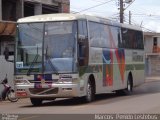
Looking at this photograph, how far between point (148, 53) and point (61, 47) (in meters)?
55.6

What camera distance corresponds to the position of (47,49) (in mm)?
20266

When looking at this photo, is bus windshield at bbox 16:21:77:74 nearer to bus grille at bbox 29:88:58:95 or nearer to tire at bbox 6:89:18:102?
bus grille at bbox 29:88:58:95

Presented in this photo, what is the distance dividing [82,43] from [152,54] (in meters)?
54.6

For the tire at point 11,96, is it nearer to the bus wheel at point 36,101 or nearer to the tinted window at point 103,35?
the bus wheel at point 36,101

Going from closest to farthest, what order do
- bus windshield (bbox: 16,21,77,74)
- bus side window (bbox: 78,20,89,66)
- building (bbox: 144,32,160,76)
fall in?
bus windshield (bbox: 16,21,77,74)
bus side window (bbox: 78,20,89,66)
building (bbox: 144,32,160,76)

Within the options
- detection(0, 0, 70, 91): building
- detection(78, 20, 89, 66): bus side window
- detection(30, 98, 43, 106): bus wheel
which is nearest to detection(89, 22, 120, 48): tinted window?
detection(78, 20, 89, 66): bus side window

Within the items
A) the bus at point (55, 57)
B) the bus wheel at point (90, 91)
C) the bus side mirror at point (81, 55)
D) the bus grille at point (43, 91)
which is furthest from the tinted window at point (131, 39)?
the bus grille at point (43, 91)

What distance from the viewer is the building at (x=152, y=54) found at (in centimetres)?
7438

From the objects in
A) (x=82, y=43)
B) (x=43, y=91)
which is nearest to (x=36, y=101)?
(x=43, y=91)

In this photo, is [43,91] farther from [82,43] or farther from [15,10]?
[15,10]

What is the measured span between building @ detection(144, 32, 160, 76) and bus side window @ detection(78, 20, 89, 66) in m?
53.1

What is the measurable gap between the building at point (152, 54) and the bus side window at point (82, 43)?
53124mm

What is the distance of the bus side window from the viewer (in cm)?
2045

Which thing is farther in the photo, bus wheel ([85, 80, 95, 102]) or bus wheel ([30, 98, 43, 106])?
bus wheel ([30, 98, 43, 106])
